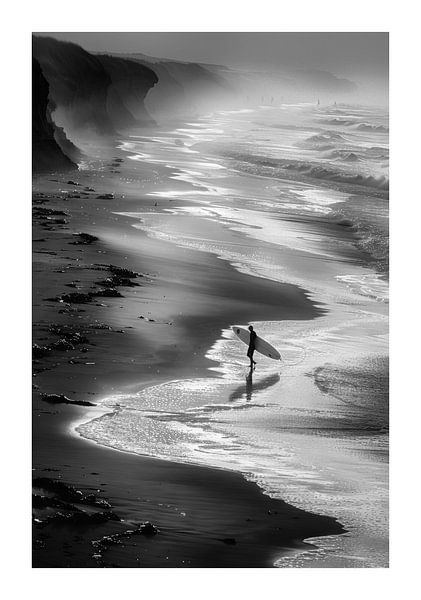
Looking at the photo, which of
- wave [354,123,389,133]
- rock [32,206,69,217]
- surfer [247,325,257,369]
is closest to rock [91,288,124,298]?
rock [32,206,69,217]

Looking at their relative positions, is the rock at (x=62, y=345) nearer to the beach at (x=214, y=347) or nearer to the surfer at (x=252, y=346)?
the beach at (x=214, y=347)

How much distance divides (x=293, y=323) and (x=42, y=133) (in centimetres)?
237

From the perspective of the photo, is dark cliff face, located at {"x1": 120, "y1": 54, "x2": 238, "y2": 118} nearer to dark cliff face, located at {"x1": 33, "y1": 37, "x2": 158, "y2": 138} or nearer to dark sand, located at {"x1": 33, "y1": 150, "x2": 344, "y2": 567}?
dark cliff face, located at {"x1": 33, "y1": 37, "x2": 158, "y2": 138}

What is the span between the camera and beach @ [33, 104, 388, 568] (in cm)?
750

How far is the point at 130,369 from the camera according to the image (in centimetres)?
838

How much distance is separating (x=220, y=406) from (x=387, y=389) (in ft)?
4.02

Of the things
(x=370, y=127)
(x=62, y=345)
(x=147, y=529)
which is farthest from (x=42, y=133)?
(x=147, y=529)

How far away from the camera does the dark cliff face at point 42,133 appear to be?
8.52m

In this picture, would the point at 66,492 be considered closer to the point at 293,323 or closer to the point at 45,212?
the point at 45,212

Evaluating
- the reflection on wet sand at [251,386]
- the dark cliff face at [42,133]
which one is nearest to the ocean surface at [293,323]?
the reflection on wet sand at [251,386]

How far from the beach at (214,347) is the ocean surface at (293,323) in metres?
0.01
